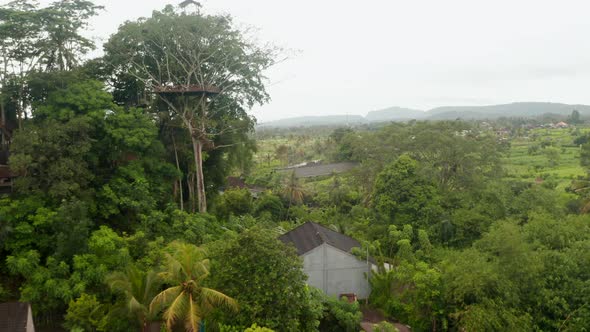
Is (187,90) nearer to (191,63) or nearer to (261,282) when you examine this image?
(191,63)

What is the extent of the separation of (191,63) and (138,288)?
1272 centimetres

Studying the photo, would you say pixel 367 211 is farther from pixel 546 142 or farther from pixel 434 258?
pixel 546 142

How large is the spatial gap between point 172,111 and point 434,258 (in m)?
14.4

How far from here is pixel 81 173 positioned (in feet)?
52.6

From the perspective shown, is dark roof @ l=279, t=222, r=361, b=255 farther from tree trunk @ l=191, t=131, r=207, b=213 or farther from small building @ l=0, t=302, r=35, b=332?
small building @ l=0, t=302, r=35, b=332

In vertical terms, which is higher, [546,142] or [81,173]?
[81,173]

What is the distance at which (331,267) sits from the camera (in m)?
17.6

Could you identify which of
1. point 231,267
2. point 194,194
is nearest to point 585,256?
point 231,267

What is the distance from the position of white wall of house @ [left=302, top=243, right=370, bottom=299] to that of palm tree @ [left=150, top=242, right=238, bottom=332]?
5.91 m

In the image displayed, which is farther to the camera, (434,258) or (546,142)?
(546,142)

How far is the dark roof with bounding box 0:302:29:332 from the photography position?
1194 centimetres

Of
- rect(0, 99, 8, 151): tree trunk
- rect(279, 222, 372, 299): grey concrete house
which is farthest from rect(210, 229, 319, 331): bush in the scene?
rect(0, 99, 8, 151): tree trunk

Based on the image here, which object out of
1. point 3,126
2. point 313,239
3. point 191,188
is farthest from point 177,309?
point 3,126

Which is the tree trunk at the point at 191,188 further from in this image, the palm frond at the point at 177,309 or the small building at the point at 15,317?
the palm frond at the point at 177,309
